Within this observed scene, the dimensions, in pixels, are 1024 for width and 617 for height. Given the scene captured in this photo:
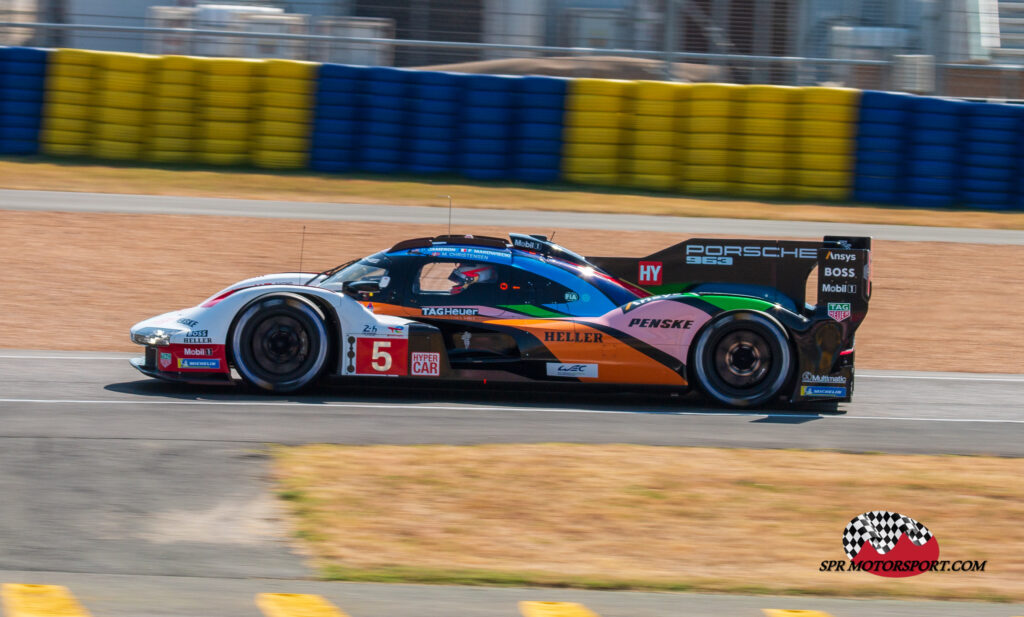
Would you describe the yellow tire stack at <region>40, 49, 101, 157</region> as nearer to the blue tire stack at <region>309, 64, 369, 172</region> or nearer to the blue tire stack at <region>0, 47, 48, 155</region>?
the blue tire stack at <region>0, 47, 48, 155</region>

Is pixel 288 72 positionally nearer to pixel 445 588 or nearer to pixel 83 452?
pixel 83 452

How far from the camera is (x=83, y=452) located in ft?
23.5

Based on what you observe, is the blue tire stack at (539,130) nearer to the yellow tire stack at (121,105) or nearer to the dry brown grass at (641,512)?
the yellow tire stack at (121,105)

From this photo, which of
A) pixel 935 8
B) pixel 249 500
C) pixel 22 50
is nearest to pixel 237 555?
pixel 249 500

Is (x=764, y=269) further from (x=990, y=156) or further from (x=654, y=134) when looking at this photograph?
(x=990, y=156)

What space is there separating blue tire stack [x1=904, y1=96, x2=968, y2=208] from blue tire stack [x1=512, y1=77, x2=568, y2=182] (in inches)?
224

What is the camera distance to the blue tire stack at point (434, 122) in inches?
744

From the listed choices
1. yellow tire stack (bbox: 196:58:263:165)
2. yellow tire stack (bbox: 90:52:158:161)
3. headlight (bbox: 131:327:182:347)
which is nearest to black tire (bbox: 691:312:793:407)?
headlight (bbox: 131:327:182:347)

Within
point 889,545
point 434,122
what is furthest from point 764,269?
point 434,122

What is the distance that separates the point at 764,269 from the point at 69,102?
13.9 meters

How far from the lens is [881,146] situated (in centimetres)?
1853

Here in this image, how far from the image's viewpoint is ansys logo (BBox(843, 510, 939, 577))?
584cm
